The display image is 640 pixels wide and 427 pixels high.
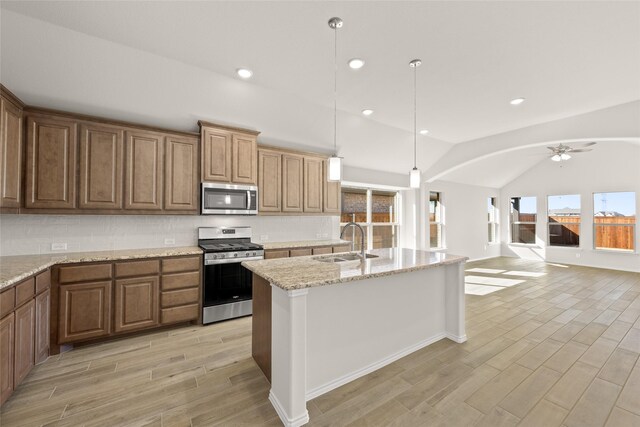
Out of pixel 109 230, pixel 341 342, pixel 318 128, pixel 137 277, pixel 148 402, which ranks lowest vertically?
pixel 148 402

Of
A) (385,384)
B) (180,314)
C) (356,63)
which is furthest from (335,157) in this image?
(180,314)

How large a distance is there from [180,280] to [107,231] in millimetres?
1142

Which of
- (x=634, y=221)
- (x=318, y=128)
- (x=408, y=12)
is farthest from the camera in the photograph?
(x=634, y=221)

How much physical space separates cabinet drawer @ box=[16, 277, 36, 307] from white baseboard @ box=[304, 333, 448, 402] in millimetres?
2271

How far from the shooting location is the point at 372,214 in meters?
6.40

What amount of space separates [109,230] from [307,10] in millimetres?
3355

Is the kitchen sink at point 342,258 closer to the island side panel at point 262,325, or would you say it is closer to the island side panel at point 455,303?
the island side panel at point 262,325

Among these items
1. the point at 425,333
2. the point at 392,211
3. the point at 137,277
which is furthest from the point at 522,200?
the point at 137,277

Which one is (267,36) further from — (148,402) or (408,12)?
(148,402)

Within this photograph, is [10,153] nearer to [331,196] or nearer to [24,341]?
[24,341]

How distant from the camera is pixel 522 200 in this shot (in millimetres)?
8828

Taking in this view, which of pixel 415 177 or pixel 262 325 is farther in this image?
pixel 415 177

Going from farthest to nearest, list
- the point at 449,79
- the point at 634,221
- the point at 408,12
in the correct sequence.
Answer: the point at 634,221, the point at 449,79, the point at 408,12

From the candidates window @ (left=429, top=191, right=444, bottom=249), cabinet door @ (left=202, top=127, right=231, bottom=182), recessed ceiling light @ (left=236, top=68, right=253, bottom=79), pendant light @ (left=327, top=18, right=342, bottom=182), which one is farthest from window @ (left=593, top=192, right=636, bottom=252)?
cabinet door @ (left=202, top=127, right=231, bottom=182)
